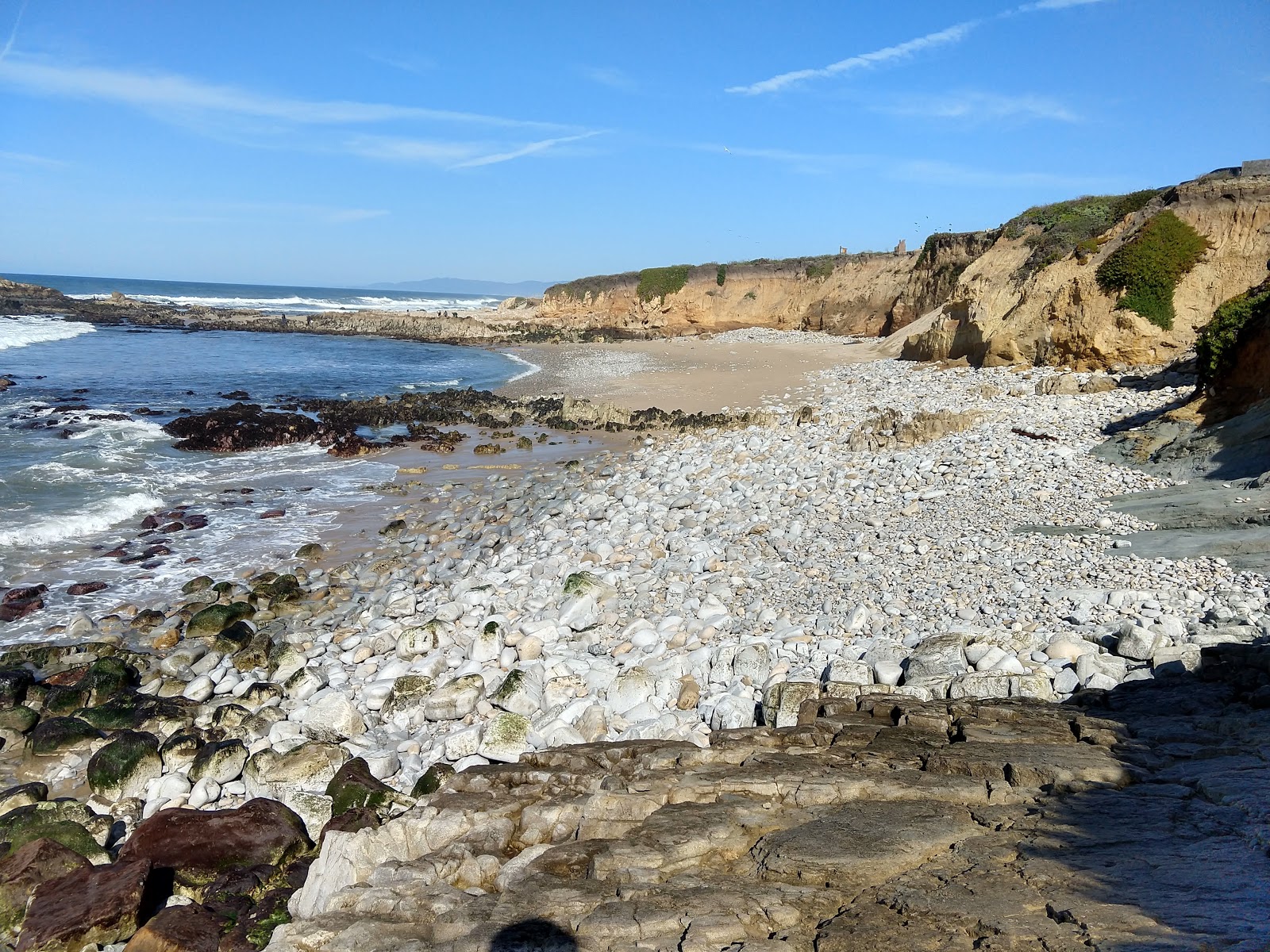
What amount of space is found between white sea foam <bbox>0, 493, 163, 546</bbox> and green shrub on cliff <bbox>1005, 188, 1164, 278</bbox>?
755 inches

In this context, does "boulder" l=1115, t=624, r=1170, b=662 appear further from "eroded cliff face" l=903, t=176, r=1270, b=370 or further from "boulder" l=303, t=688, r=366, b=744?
"eroded cliff face" l=903, t=176, r=1270, b=370

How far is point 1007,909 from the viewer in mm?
3287

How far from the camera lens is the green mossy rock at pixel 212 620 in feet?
29.8

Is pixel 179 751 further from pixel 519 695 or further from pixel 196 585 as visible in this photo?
pixel 196 585

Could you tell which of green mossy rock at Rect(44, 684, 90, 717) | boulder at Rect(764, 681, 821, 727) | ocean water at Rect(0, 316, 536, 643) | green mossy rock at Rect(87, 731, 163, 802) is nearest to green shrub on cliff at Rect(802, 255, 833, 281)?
ocean water at Rect(0, 316, 536, 643)

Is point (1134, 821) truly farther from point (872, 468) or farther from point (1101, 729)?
point (872, 468)

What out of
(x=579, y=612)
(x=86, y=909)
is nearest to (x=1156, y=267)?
(x=579, y=612)

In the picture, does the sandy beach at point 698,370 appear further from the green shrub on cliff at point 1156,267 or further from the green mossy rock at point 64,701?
the green mossy rock at point 64,701

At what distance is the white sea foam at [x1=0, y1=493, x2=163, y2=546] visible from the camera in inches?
466

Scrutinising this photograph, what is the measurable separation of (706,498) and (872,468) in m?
2.46

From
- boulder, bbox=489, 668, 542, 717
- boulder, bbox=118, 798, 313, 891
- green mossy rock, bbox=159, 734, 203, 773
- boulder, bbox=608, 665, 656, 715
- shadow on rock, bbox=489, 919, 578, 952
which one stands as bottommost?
green mossy rock, bbox=159, 734, 203, 773

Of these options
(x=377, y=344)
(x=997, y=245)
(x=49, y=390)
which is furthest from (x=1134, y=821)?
(x=377, y=344)

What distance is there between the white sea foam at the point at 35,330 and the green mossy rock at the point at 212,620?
38877 mm

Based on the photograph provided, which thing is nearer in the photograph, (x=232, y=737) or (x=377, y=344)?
(x=232, y=737)
